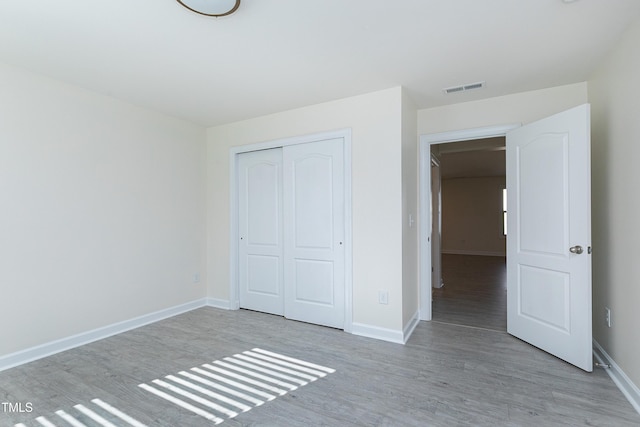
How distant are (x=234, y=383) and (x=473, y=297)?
371 centimetres

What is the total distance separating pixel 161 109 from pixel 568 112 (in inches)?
160

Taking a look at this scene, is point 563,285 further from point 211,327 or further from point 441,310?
point 211,327

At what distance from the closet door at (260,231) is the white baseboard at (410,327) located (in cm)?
151

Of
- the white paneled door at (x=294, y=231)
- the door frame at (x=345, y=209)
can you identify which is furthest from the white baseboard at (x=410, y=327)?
the white paneled door at (x=294, y=231)

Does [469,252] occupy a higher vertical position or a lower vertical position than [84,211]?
lower

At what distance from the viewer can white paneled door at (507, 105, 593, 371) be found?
2383 millimetres

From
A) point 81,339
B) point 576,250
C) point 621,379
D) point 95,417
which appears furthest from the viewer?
point 81,339

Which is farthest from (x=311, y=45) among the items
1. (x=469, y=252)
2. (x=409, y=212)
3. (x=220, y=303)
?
(x=469, y=252)

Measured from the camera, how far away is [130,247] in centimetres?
336

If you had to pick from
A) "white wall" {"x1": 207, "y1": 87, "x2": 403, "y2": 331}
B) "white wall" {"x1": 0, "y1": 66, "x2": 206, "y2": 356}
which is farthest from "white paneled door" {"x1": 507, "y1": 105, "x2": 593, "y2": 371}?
"white wall" {"x1": 0, "y1": 66, "x2": 206, "y2": 356}

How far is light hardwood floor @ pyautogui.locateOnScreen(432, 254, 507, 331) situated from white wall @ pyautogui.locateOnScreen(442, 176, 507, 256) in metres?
1.87

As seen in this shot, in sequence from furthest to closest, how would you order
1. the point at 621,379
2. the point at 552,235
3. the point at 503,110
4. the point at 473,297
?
1. the point at 473,297
2. the point at 503,110
3. the point at 552,235
4. the point at 621,379

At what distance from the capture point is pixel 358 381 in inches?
88.7

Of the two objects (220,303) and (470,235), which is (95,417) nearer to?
(220,303)
